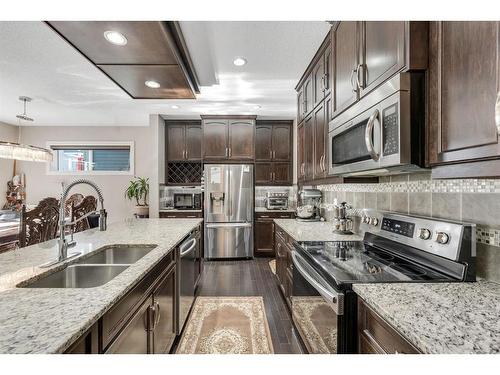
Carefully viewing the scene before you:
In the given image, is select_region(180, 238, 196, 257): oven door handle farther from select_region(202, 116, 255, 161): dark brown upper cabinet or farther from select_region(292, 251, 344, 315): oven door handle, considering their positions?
select_region(202, 116, 255, 161): dark brown upper cabinet

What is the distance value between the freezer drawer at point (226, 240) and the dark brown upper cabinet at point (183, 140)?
140cm

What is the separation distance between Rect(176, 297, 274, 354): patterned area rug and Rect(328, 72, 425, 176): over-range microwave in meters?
1.59

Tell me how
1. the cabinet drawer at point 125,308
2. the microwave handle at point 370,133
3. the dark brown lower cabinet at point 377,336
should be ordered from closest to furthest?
1. the dark brown lower cabinet at point 377,336
2. the cabinet drawer at point 125,308
3. the microwave handle at point 370,133

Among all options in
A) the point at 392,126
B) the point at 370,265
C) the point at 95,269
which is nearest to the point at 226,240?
the point at 95,269

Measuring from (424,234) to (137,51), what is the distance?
7.14ft

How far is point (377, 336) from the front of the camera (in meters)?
0.93

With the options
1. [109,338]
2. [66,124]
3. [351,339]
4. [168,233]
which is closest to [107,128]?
[66,124]

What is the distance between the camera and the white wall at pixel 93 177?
5.48 metres

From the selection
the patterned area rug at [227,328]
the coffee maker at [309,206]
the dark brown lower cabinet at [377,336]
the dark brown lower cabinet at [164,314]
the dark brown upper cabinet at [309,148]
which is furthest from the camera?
the coffee maker at [309,206]

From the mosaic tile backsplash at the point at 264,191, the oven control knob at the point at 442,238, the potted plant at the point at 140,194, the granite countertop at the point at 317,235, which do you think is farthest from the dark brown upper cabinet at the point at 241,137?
the oven control knob at the point at 442,238

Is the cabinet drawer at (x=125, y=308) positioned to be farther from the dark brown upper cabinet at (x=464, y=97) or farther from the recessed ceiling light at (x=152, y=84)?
the recessed ceiling light at (x=152, y=84)

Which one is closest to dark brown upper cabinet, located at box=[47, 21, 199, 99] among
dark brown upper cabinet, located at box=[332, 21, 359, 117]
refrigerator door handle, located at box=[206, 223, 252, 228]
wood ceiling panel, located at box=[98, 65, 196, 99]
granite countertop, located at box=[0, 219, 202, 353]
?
wood ceiling panel, located at box=[98, 65, 196, 99]

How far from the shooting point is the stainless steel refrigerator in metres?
4.57

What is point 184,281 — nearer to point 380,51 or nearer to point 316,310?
point 316,310
